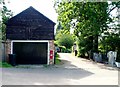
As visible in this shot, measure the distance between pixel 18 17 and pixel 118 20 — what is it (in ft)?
35.0

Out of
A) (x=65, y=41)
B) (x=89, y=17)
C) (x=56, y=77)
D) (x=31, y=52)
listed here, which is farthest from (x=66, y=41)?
(x=56, y=77)

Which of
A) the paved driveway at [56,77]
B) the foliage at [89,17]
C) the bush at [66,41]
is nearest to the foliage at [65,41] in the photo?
the bush at [66,41]

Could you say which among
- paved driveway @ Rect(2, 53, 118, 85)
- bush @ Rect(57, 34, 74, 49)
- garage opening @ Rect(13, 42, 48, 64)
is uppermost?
bush @ Rect(57, 34, 74, 49)

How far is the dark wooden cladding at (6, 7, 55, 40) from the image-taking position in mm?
21695

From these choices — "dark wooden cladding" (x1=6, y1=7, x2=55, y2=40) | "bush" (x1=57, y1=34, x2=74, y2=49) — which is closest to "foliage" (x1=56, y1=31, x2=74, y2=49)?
"bush" (x1=57, y1=34, x2=74, y2=49)

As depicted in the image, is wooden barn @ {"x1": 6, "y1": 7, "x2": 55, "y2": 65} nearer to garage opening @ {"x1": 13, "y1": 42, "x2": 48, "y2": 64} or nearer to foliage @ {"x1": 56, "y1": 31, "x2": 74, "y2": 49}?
garage opening @ {"x1": 13, "y1": 42, "x2": 48, "y2": 64}

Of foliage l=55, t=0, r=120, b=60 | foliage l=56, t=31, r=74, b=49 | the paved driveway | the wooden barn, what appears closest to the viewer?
the paved driveway

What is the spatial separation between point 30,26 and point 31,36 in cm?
88

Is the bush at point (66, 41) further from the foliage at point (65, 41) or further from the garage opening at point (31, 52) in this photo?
the garage opening at point (31, 52)

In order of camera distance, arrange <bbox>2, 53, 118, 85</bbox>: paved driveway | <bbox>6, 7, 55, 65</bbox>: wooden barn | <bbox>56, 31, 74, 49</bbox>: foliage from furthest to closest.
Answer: <bbox>56, 31, 74, 49</bbox>: foliage
<bbox>6, 7, 55, 65</bbox>: wooden barn
<bbox>2, 53, 118, 85</bbox>: paved driveway

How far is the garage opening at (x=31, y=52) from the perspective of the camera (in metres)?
21.7

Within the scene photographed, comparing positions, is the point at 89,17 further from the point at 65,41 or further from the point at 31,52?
the point at 65,41

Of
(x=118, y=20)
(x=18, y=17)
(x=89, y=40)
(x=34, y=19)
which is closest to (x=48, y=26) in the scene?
(x=34, y=19)

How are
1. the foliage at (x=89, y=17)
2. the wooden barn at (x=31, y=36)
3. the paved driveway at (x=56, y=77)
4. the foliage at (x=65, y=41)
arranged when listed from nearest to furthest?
the paved driveway at (x=56, y=77)
the wooden barn at (x=31, y=36)
the foliage at (x=89, y=17)
the foliage at (x=65, y=41)
